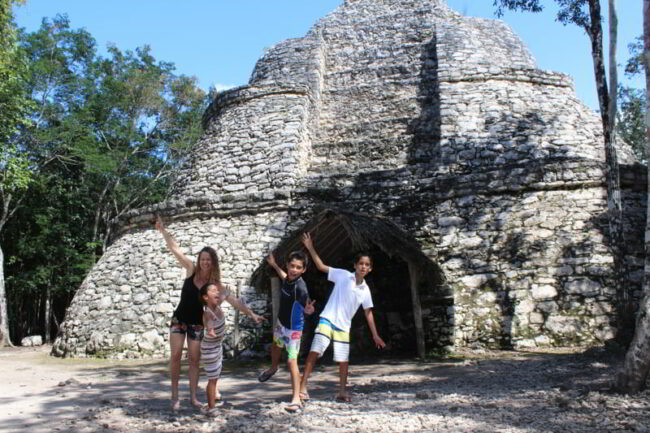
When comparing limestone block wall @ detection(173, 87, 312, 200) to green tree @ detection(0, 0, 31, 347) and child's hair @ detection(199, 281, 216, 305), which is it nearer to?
green tree @ detection(0, 0, 31, 347)

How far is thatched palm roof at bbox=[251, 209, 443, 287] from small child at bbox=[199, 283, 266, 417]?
233 centimetres

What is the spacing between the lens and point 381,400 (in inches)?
162

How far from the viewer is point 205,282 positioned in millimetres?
4059

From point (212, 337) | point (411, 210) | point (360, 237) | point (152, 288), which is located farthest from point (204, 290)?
point (152, 288)

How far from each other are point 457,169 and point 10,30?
395 inches

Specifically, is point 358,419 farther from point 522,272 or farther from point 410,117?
point 410,117

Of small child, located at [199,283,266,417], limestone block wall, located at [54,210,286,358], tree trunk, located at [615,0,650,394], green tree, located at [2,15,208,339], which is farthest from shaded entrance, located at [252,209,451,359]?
green tree, located at [2,15,208,339]

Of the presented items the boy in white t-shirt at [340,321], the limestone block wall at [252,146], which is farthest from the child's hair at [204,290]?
the limestone block wall at [252,146]

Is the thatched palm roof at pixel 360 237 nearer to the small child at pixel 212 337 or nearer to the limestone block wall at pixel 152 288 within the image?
the limestone block wall at pixel 152 288

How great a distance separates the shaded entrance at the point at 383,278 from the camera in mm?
6316

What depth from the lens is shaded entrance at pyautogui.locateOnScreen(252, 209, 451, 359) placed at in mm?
6316

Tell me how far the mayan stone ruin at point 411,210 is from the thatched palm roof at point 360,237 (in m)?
0.02

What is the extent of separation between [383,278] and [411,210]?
1.16 metres

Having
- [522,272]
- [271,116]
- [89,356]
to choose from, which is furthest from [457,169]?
[89,356]
